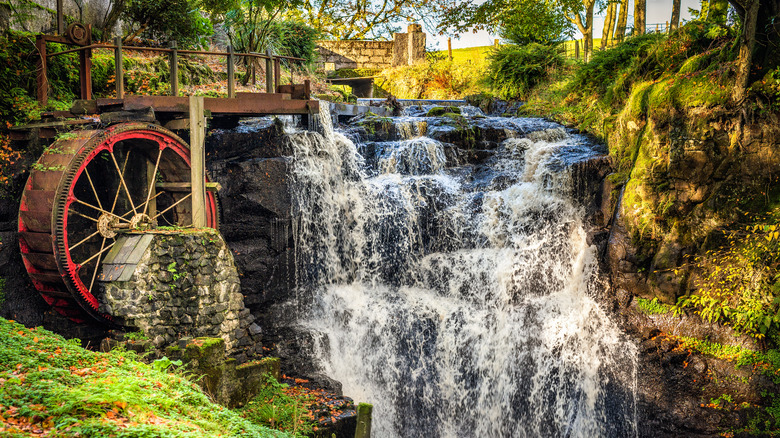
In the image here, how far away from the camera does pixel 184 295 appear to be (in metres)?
7.66

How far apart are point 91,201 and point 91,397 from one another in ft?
20.1

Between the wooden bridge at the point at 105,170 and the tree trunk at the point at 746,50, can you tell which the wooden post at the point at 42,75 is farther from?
the tree trunk at the point at 746,50

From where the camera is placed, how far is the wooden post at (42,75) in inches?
345

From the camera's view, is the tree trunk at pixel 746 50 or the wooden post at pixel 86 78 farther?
the wooden post at pixel 86 78

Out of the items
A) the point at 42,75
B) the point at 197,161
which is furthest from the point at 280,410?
the point at 42,75

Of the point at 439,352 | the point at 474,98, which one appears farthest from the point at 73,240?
the point at 474,98

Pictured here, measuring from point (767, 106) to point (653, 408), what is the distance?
472 cm

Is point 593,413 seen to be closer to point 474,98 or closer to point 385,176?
point 385,176

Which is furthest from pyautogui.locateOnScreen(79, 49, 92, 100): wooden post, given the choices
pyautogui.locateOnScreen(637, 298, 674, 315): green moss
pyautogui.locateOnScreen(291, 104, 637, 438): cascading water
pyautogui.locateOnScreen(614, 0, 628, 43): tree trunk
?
pyautogui.locateOnScreen(614, 0, 628, 43): tree trunk

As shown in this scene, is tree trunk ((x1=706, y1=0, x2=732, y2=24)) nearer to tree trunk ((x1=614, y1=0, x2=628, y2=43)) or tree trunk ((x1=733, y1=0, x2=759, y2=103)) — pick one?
tree trunk ((x1=733, y1=0, x2=759, y2=103))

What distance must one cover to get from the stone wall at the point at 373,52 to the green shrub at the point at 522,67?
5747 mm

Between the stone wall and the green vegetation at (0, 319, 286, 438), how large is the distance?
58.1 ft

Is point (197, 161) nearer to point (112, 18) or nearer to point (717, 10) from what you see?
point (112, 18)

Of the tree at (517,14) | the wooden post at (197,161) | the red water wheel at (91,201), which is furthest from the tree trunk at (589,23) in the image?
the red water wheel at (91,201)
